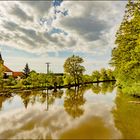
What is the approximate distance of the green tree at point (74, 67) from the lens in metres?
77.0

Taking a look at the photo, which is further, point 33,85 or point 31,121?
point 33,85

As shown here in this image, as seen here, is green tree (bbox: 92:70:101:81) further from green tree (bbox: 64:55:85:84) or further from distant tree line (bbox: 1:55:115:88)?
green tree (bbox: 64:55:85:84)

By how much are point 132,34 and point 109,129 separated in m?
15.5

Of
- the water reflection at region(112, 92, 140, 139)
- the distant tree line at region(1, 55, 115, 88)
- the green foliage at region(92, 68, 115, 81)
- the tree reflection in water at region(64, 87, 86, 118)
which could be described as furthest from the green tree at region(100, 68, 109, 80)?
the water reflection at region(112, 92, 140, 139)

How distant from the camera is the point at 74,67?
77.9 meters

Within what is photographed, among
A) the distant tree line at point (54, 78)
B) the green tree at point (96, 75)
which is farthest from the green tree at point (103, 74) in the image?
the distant tree line at point (54, 78)

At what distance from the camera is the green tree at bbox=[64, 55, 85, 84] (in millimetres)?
77000

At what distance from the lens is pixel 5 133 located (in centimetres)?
1570

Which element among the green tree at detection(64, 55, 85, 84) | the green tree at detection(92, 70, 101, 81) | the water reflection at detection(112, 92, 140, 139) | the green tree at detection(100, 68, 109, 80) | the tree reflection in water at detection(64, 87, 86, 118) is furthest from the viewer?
the green tree at detection(100, 68, 109, 80)

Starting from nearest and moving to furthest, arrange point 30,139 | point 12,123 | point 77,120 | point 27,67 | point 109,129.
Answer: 1. point 30,139
2. point 109,129
3. point 12,123
4. point 77,120
5. point 27,67

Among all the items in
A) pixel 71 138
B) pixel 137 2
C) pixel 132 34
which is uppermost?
pixel 137 2

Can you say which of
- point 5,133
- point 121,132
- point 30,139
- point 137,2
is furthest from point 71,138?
point 137,2

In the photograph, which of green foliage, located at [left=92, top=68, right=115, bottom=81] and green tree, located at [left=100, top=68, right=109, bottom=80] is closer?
green foliage, located at [left=92, top=68, right=115, bottom=81]

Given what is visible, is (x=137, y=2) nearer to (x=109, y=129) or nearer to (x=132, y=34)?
(x=132, y=34)
